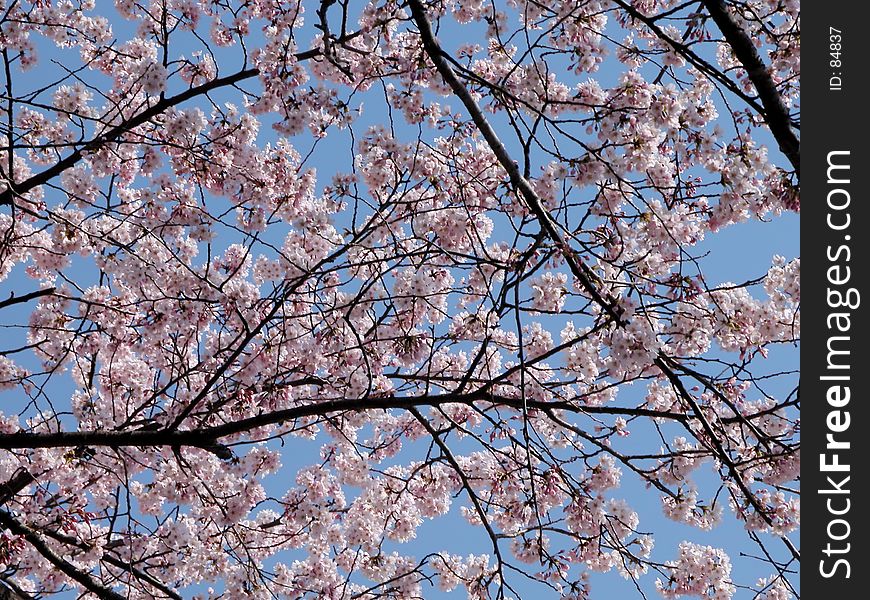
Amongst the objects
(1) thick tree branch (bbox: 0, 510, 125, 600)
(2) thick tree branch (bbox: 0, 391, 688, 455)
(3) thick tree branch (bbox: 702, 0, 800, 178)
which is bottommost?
(1) thick tree branch (bbox: 0, 510, 125, 600)

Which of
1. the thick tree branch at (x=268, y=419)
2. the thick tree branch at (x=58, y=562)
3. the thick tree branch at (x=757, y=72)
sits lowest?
the thick tree branch at (x=58, y=562)

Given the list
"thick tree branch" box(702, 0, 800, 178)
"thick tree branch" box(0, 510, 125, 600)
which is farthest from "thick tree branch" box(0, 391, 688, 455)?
"thick tree branch" box(702, 0, 800, 178)

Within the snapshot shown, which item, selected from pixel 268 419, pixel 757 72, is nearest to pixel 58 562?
pixel 268 419

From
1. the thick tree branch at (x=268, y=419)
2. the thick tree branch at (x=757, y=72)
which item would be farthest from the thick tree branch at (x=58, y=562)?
the thick tree branch at (x=757, y=72)

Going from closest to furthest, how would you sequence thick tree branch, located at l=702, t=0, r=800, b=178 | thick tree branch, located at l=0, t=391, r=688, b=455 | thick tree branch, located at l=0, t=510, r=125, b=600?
thick tree branch, located at l=702, t=0, r=800, b=178
thick tree branch, located at l=0, t=391, r=688, b=455
thick tree branch, located at l=0, t=510, r=125, b=600

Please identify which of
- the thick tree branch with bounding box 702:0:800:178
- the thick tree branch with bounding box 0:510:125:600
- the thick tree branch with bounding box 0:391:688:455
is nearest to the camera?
the thick tree branch with bounding box 702:0:800:178

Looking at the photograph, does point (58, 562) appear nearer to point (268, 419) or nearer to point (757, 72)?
point (268, 419)

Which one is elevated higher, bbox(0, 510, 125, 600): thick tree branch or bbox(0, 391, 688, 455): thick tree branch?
bbox(0, 391, 688, 455): thick tree branch

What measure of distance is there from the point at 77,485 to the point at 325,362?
261 centimetres

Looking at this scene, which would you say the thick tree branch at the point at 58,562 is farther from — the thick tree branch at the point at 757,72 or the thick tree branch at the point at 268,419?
the thick tree branch at the point at 757,72

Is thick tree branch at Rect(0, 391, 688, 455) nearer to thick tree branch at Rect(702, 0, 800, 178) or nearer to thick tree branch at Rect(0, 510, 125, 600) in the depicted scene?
thick tree branch at Rect(0, 510, 125, 600)

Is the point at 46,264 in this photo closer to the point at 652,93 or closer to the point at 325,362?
the point at 325,362

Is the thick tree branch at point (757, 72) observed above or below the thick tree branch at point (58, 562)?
above
